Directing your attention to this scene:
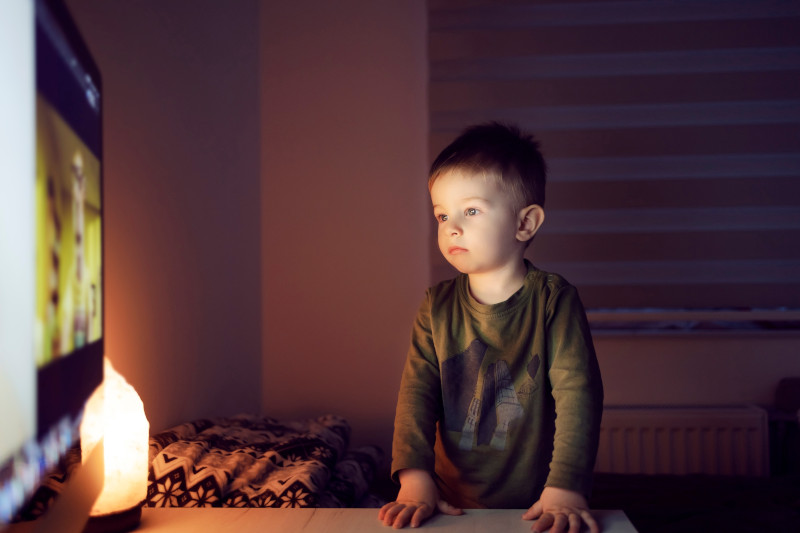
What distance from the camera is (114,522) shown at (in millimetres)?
688

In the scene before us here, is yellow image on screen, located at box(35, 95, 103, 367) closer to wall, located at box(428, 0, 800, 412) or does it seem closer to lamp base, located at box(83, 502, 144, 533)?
lamp base, located at box(83, 502, 144, 533)

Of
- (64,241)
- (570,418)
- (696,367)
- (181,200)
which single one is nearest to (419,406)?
(570,418)

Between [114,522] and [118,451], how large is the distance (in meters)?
0.09

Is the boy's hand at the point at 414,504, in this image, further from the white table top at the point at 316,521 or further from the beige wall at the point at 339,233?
the beige wall at the point at 339,233

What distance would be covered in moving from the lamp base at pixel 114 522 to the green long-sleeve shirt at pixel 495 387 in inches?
14.4

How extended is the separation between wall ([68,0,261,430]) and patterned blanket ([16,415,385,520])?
6.2 inches

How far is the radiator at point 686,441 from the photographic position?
6.40ft

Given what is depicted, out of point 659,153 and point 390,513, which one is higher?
point 659,153

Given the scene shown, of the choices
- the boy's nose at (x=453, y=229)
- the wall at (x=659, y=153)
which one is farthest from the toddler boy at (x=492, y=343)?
the wall at (x=659, y=153)

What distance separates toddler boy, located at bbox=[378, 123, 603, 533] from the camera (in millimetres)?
962

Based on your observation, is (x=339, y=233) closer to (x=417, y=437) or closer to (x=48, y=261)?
(x=417, y=437)

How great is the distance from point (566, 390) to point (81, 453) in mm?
591

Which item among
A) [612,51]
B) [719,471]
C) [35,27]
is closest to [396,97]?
[612,51]

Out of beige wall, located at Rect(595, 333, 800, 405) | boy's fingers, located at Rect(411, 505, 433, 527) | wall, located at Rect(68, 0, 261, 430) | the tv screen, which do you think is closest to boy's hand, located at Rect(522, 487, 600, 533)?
boy's fingers, located at Rect(411, 505, 433, 527)
